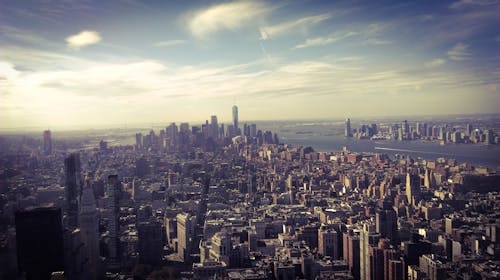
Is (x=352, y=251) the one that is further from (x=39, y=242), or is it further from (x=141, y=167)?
(x=141, y=167)

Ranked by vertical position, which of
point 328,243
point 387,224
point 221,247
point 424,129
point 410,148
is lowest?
point 328,243

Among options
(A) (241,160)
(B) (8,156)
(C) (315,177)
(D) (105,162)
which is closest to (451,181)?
(C) (315,177)

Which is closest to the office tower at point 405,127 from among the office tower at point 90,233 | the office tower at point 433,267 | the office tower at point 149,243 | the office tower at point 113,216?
the office tower at point 433,267

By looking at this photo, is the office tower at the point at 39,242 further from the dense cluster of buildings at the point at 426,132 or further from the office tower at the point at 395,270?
the dense cluster of buildings at the point at 426,132

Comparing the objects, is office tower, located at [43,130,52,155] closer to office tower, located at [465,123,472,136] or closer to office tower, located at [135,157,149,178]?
office tower, located at [135,157,149,178]

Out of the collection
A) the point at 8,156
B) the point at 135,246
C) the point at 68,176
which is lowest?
the point at 135,246

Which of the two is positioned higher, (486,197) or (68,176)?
(68,176)

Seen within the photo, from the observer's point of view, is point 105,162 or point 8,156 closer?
point 8,156

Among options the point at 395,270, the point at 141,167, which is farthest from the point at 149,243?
the point at 141,167

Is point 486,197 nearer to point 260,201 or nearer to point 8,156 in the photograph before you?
point 260,201
